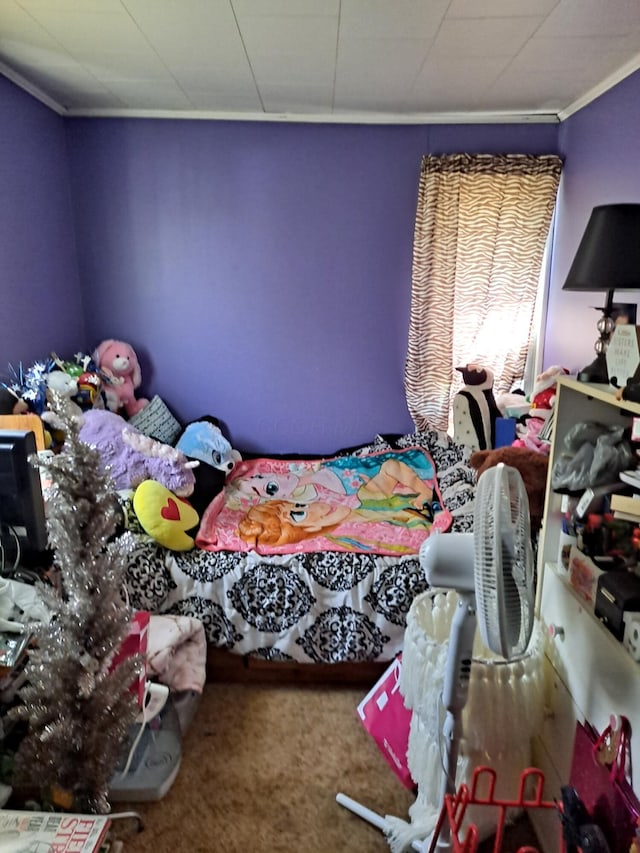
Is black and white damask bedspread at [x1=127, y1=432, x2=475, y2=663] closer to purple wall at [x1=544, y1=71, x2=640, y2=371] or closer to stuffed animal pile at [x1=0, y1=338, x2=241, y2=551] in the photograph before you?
stuffed animal pile at [x1=0, y1=338, x2=241, y2=551]

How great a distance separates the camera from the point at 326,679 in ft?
6.59

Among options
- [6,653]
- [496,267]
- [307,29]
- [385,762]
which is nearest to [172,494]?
[6,653]

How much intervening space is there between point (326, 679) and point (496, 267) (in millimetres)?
2097

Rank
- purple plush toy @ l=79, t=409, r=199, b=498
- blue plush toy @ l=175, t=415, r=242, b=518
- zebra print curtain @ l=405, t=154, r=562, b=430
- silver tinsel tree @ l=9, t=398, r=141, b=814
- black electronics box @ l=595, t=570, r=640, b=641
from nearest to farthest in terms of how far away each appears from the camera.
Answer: black electronics box @ l=595, t=570, r=640, b=641 → silver tinsel tree @ l=9, t=398, r=141, b=814 → purple plush toy @ l=79, t=409, r=199, b=498 → blue plush toy @ l=175, t=415, r=242, b=518 → zebra print curtain @ l=405, t=154, r=562, b=430

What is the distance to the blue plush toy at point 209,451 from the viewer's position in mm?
2449

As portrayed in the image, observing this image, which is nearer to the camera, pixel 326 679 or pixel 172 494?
pixel 326 679

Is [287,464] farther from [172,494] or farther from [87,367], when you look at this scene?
[87,367]

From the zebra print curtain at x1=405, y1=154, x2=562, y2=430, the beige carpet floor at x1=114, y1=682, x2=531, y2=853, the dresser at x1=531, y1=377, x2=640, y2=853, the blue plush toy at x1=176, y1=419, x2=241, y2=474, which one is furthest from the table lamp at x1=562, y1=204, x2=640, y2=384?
the blue plush toy at x1=176, y1=419, x2=241, y2=474

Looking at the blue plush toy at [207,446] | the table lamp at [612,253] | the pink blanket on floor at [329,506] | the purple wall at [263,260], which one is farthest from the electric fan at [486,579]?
the purple wall at [263,260]

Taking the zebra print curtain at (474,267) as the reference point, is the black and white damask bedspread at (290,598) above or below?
below

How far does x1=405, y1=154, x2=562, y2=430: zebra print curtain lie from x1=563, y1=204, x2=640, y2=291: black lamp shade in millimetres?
1262

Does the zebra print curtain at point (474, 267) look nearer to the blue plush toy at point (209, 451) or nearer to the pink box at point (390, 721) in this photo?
the blue plush toy at point (209, 451)

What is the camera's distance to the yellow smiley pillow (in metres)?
1.97

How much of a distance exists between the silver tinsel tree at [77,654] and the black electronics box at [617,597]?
42.8 inches
